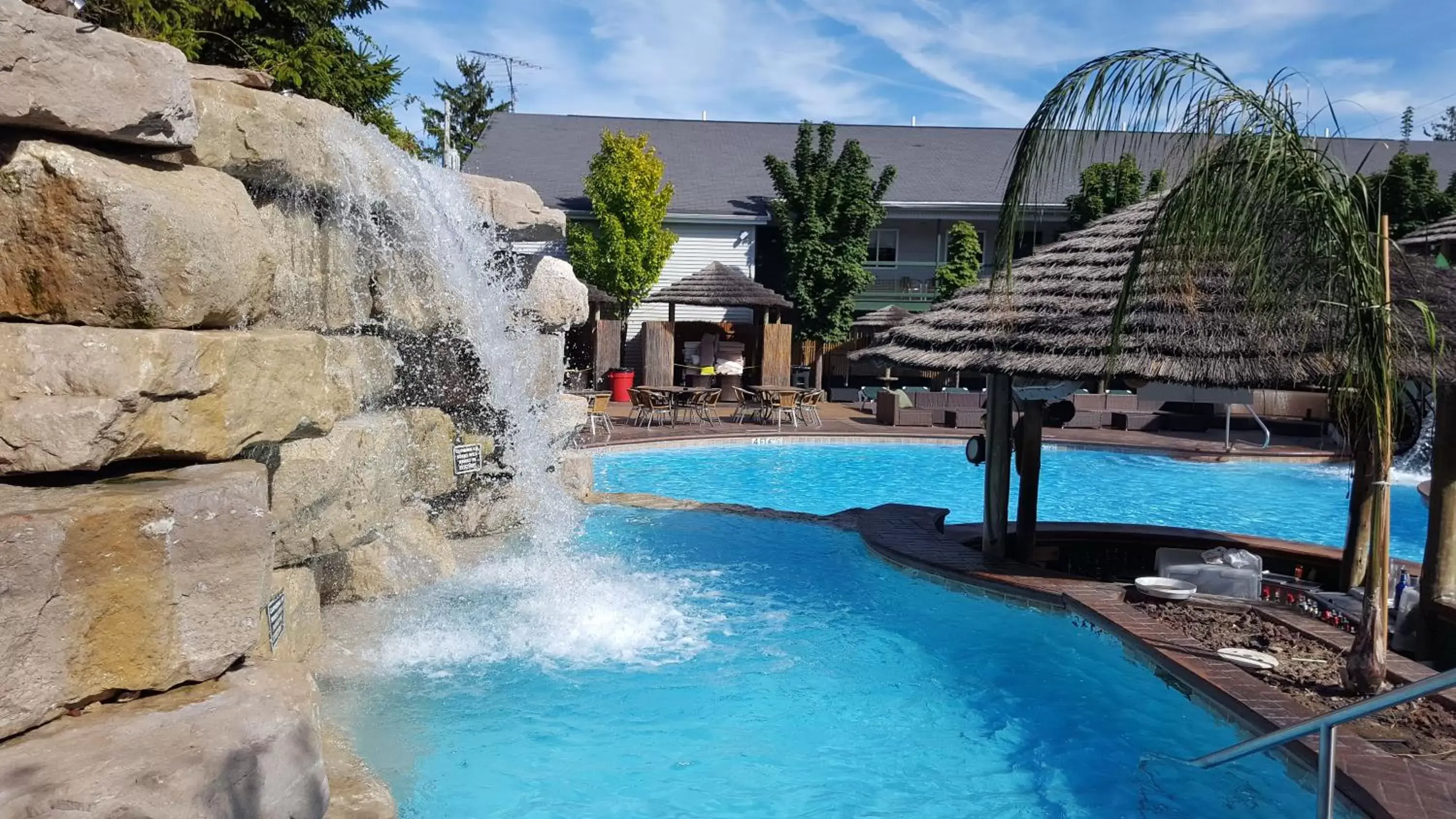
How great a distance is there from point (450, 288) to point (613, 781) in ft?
12.2

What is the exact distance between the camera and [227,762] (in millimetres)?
3062

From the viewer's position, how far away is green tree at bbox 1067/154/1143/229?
2466cm

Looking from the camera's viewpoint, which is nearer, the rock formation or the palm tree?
the rock formation

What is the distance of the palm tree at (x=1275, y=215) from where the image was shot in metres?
5.26

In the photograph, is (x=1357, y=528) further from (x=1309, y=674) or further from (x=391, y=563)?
(x=391, y=563)

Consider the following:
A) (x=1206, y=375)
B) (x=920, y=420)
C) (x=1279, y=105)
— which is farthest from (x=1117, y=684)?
(x=920, y=420)

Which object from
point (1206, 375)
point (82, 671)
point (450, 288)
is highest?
point (450, 288)

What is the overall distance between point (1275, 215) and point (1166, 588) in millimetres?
3498

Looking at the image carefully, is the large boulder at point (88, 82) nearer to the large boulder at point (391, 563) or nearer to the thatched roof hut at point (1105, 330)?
the large boulder at point (391, 563)

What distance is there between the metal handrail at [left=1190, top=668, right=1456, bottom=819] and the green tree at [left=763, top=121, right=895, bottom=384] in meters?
20.9

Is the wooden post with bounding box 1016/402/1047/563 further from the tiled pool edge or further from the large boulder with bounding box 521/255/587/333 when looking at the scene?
the tiled pool edge

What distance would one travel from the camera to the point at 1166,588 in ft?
25.9

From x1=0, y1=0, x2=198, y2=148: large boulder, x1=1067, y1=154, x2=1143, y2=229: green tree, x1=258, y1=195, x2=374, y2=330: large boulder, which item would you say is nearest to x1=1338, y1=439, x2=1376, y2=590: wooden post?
x1=258, y1=195, x2=374, y2=330: large boulder

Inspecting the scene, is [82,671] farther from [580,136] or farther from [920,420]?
[580,136]
